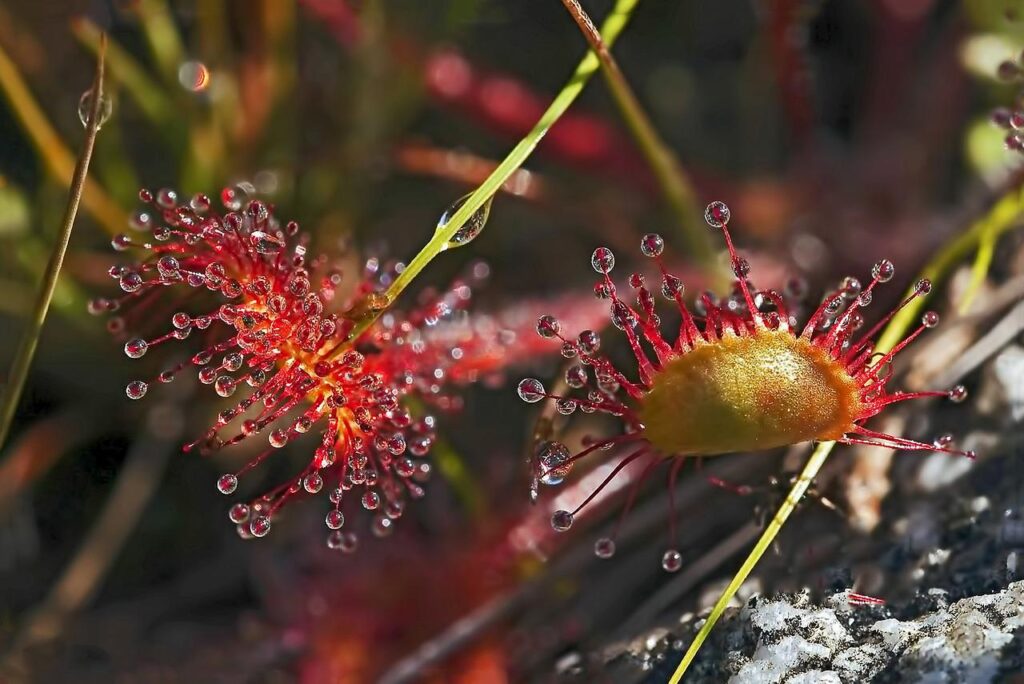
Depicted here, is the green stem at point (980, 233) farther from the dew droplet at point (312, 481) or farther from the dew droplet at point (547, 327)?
the dew droplet at point (312, 481)

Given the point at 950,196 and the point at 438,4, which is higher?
the point at 950,196

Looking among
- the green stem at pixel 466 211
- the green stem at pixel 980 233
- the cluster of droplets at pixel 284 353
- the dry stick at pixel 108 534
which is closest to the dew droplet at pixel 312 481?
the cluster of droplets at pixel 284 353

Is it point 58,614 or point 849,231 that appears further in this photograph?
point 849,231

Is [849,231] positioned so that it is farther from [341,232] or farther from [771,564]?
[341,232]

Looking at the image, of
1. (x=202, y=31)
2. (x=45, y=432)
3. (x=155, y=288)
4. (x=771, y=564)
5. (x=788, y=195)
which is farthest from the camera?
(x=788, y=195)

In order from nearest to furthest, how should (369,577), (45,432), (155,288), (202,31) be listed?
1. (155,288)
2. (369,577)
3. (45,432)
4. (202,31)

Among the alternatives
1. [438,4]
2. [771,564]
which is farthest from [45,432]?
[771,564]

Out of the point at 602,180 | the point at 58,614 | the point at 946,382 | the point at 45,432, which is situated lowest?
the point at 58,614
